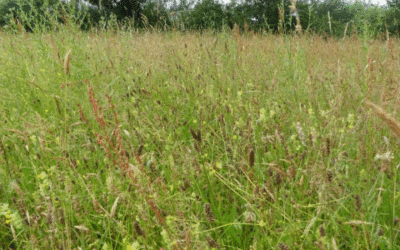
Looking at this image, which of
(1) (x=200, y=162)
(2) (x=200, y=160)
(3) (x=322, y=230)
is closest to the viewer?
(3) (x=322, y=230)

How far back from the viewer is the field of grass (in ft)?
3.32

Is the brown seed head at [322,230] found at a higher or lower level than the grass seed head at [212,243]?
higher

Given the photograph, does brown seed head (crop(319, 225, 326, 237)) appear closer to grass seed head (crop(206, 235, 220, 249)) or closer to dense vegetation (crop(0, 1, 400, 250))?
dense vegetation (crop(0, 1, 400, 250))

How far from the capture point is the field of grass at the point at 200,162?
3.32 ft

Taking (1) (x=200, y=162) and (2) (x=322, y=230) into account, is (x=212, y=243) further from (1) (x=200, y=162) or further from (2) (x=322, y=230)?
(1) (x=200, y=162)

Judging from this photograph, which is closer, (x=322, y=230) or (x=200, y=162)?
(x=322, y=230)

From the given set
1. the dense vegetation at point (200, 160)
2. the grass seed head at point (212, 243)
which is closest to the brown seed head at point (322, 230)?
the dense vegetation at point (200, 160)

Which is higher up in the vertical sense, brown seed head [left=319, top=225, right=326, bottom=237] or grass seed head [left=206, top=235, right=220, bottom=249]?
brown seed head [left=319, top=225, right=326, bottom=237]

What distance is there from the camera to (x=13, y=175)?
1.42 m

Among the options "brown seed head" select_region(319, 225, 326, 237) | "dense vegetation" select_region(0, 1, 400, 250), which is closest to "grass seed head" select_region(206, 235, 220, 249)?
"dense vegetation" select_region(0, 1, 400, 250)

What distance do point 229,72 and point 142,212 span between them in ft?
7.04

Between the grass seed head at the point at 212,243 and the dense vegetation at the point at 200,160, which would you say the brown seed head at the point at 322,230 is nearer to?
the dense vegetation at the point at 200,160

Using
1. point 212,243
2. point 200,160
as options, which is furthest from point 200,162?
point 212,243

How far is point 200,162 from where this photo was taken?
1.58 meters
